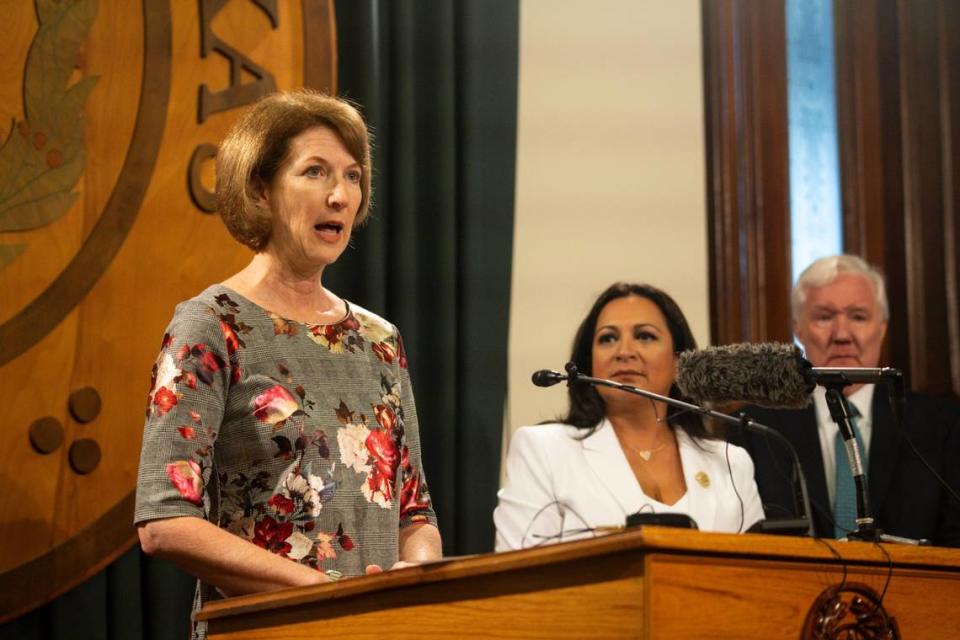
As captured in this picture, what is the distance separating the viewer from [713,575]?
4.39 ft

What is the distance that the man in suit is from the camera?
3.28m

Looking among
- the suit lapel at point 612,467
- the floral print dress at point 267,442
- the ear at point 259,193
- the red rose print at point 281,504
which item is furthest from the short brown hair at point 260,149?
the suit lapel at point 612,467

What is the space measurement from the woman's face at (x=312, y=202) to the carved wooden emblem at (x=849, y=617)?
949 millimetres

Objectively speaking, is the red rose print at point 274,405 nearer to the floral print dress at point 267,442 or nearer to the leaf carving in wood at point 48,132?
the floral print dress at point 267,442

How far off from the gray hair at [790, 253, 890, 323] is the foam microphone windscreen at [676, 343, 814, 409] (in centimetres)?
194

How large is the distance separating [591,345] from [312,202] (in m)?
1.38

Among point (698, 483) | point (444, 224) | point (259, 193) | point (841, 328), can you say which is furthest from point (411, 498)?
point (841, 328)

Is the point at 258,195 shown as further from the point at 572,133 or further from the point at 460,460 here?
the point at 572,133

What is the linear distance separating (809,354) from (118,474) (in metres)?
1.94

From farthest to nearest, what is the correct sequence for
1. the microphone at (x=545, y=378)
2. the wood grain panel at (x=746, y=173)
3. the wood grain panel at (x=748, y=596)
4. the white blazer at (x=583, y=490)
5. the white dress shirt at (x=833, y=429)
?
the wood grain panel at (x=746, y=173)
the white dress shirt at (x=833, y=429)
the white blazer at (x=583, y=490)
the microphone at (x=545, y=378)
the wood grain panel at (x=748, y=596)

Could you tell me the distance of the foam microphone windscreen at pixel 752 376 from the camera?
174 cm

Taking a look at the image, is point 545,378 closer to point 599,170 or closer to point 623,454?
point 623,454

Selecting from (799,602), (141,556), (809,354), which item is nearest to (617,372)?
(809,354)

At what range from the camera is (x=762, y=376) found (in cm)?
175
